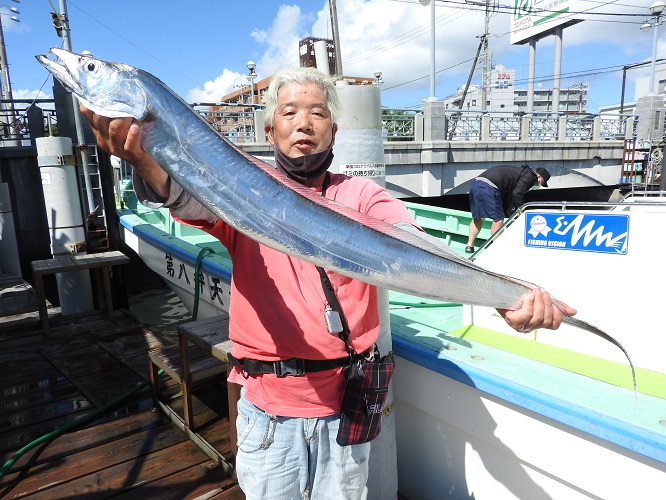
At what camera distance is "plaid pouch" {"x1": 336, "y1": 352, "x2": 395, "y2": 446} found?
1741mm

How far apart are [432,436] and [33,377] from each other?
4.41 metres

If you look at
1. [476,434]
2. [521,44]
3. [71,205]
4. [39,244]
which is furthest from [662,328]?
[521,44]

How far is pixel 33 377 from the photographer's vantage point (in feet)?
15.8

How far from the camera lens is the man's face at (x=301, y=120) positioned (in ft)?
5.90

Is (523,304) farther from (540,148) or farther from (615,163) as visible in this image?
(615,163)

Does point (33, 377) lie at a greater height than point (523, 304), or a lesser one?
lesser

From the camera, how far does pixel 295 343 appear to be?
1.70 meters

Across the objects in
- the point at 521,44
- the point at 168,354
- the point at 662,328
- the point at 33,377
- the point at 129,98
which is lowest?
the point at 33,377

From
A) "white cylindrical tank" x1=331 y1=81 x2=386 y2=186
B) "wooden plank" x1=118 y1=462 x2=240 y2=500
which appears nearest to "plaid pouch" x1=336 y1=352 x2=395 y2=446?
"wooden plank" x1=118 y1=462 x2=240 y2=500

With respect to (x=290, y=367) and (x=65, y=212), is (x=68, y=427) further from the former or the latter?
(x=65, y=212)

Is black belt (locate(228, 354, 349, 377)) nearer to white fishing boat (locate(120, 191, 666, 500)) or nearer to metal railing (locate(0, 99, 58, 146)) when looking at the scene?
white fishing boat (locate(120, 191, 666, 500))

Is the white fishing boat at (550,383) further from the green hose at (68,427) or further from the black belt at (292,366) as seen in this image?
the green hose at (68,427)

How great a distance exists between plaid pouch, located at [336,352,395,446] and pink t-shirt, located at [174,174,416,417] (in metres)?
0.05

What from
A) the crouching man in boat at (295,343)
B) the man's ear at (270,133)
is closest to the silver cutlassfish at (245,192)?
the crouching man in boat at (295,343)
